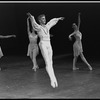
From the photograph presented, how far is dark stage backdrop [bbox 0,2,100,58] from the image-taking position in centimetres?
1689

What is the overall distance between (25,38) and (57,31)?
2.09 meters

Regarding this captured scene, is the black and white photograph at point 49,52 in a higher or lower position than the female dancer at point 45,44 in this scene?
lower

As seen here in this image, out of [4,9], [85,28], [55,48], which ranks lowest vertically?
[55,48]

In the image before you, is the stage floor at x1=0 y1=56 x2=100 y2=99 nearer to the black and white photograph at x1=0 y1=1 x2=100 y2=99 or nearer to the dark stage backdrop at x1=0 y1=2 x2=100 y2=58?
the black and white photograph at x1=0 y1=1 x2=100 y2=99

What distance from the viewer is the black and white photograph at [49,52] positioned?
635cm

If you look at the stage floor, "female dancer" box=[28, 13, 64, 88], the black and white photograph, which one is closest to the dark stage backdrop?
the black and white photograph

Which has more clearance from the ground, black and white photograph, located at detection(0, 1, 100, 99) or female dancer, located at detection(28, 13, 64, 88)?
female dancer, located at detection(28, 13, 64, 88)

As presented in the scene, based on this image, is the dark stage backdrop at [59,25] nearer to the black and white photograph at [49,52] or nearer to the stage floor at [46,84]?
the black and white photograph at [49,52]

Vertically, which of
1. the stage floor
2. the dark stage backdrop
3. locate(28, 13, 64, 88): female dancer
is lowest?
the dark stage backdrop

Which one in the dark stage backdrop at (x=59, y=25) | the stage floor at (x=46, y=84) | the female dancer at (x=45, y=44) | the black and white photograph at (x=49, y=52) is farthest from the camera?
the dark stage backdrop at (x=59, y=25)

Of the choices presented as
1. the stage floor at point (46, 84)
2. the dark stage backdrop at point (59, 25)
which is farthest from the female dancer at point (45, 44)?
the dark stage backdrop at point (59, 25)

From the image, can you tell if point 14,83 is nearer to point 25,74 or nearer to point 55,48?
point 25,74

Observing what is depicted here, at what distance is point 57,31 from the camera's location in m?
17.9

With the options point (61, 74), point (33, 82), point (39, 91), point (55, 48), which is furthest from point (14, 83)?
point (55, 48)
